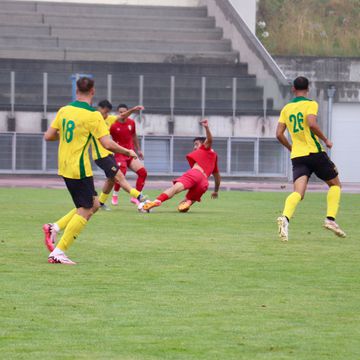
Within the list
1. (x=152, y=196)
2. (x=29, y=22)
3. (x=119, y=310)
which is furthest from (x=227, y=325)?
(x=29, y=22)

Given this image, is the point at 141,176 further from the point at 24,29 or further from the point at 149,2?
the point at 149,2

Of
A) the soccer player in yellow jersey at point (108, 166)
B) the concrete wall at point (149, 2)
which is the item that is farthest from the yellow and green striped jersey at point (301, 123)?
the concrete wall at point (149, 2)

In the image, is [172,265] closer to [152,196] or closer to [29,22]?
[152,196]

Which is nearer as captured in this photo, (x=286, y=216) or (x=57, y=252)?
(x=57, y=252)

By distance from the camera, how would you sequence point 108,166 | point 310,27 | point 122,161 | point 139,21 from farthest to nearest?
point 310,27 < point 139,21 < point 122,161 < point 108,166

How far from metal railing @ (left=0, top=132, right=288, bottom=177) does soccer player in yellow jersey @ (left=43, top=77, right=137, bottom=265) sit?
91.0 ft

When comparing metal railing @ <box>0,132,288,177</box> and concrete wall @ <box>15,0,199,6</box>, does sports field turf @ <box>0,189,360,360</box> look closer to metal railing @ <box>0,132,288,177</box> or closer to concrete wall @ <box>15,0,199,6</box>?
metal railing @ <box>0,132,288,177</box>

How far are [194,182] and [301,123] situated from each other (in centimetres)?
649

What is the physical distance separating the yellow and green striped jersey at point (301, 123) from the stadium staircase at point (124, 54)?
1000 inches

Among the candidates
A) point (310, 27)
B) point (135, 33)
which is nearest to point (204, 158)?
point (135, 33)

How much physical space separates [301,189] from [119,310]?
7.18 m

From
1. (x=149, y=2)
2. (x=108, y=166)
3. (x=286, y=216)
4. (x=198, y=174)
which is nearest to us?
(x=286, y=216)

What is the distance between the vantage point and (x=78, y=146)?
12680mm

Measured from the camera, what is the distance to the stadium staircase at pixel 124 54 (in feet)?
137
